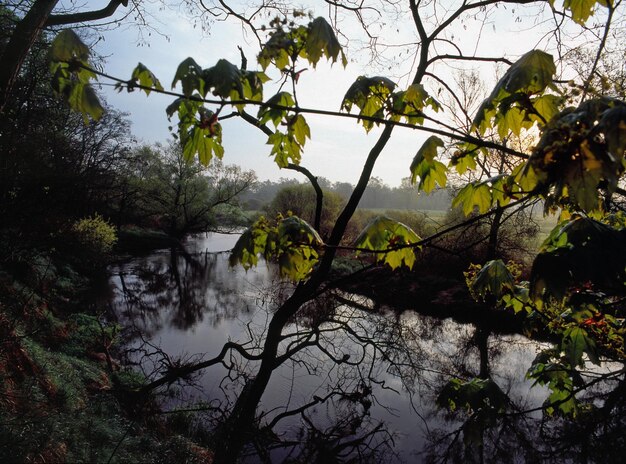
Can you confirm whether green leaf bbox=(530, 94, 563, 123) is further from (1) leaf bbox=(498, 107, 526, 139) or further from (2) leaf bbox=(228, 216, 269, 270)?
(2) leaf bbox=(228, 216, 269, 270)

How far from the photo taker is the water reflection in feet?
19.3

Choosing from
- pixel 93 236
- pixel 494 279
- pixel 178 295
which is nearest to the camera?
pixel 494 279

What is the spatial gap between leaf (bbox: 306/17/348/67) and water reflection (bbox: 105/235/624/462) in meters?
1.82

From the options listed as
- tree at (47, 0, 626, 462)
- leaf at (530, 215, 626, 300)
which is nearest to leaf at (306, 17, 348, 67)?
tree at (47, 0, 626, 462)

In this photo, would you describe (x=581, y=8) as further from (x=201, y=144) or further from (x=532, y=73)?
(x=201, y=144)

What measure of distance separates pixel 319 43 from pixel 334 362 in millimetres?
7112

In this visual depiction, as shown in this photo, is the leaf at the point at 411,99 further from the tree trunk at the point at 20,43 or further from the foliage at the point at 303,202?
the foliage at the point at 303,202

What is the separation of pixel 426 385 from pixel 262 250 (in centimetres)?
746

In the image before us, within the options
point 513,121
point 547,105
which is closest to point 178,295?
point 513,121

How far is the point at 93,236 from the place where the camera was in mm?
15312

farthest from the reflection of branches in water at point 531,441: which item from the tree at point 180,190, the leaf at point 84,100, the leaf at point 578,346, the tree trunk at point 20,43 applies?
the tree at point 180,190

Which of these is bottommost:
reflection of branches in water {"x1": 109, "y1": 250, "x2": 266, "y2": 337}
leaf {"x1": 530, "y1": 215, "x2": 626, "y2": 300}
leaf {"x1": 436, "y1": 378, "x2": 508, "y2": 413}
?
reflection of branches in water {"x1": 109, "y1": 250, "x2": 266, "y2": 337}

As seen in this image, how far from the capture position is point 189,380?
7707 millimetres

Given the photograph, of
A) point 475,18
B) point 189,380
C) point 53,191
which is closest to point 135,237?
point 53,191
